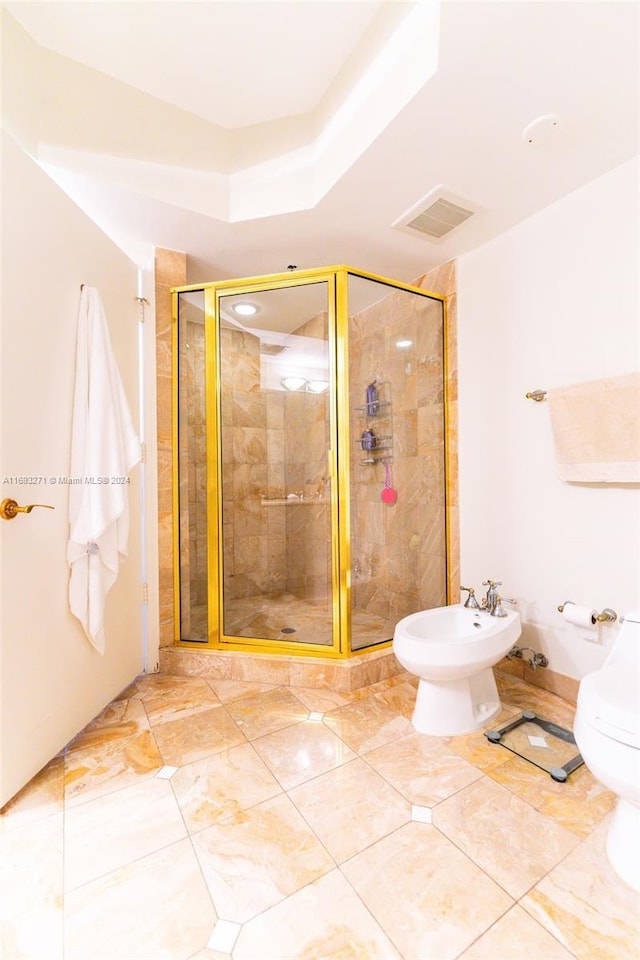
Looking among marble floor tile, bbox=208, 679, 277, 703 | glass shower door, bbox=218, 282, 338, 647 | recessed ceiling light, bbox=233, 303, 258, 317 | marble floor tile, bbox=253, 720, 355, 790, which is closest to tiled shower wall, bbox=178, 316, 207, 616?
glass shower door, bbox=218, 282, 338, 647

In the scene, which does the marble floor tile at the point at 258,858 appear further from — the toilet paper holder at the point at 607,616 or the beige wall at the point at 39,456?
the toilet paper holder at the point at 607,616

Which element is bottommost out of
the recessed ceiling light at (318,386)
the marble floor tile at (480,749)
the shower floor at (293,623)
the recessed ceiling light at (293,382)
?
the marble floor tile at (480,749)

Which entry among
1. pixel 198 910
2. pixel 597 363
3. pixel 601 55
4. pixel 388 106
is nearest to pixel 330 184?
pixel 388 106

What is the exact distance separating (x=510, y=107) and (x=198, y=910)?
2.56 metres

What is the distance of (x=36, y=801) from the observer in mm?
1451

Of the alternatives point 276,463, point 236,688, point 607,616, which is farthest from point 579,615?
point 276,463

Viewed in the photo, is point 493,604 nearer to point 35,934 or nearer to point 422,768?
point 422,768

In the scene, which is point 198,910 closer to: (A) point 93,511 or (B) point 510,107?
(A) point 93,511

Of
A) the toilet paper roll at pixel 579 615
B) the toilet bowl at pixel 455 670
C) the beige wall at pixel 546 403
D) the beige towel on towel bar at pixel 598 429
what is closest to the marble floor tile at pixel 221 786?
the toilet bowl at pixel 455 670

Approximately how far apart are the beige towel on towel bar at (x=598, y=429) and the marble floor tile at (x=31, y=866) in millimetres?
2241

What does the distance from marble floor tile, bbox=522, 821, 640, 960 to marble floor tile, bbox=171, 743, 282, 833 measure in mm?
820

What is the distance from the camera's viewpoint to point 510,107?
1.48m

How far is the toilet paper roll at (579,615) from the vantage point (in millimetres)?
1767

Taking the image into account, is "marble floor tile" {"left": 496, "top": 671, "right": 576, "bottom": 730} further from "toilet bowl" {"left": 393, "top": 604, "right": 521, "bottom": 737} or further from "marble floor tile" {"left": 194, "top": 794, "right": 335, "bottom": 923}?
"marble floor tile" {"left": 194, "top": 794, "right": 335, "bottom": 923}
